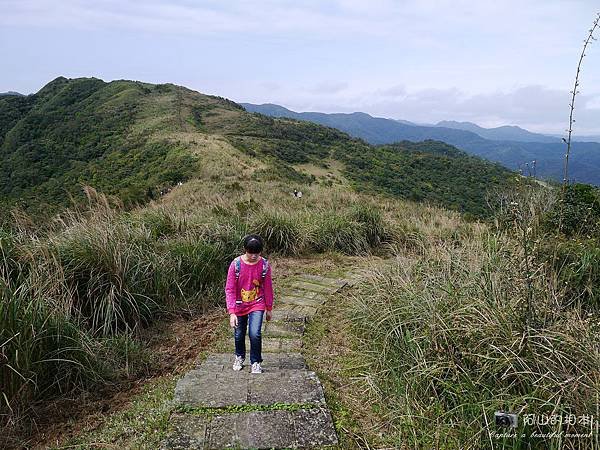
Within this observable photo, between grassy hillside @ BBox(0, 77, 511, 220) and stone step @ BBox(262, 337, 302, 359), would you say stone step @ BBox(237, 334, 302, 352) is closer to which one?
stone step @ BBox(262, 337, 302, 359)

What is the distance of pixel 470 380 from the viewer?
274 cm

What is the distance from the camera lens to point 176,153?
33.4 metres

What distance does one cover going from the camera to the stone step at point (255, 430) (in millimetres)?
2510

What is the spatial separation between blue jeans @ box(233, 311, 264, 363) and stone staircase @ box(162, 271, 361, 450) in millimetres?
129

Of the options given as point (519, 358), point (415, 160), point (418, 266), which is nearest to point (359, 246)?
point (418, 266)

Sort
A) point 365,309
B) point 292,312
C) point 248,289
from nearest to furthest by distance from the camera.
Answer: point 248,289 → point 365,309 → point 292,312

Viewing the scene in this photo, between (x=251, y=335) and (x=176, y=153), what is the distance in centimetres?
3170

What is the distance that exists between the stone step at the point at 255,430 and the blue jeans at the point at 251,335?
0.73 m

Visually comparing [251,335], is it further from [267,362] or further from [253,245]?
[253,245]

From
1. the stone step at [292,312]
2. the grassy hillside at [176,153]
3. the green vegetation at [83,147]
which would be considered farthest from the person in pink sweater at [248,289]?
the grassy hillside at [176,153]

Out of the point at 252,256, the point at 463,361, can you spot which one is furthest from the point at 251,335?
the point at 463,361

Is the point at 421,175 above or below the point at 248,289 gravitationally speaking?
below

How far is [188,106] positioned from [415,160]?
94.0 ft

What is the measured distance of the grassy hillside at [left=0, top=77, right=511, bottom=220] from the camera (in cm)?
2988
